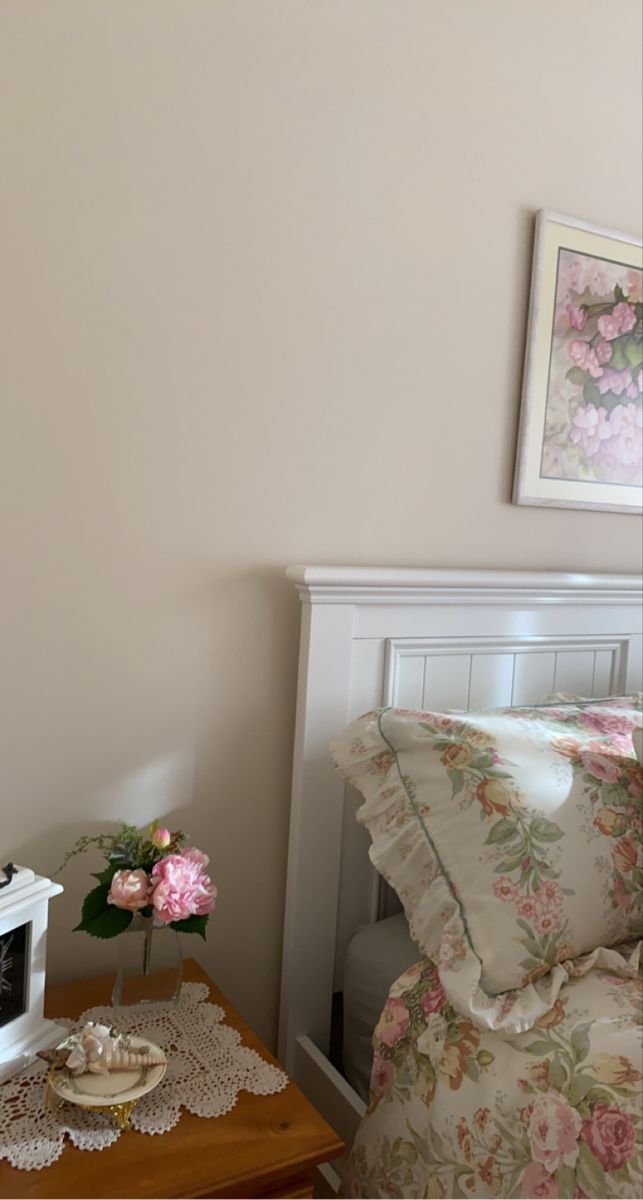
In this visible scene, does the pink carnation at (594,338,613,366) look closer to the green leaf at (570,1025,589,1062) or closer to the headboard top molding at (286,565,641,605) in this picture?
the headboard top molding at (286,565,641,605)

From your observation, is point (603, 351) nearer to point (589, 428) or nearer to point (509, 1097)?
point (589, 428)

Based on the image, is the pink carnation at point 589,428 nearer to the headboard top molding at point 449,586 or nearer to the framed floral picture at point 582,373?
the framed floral picture at point 582,373

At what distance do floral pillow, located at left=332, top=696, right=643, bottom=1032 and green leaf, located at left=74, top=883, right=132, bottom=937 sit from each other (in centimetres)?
36

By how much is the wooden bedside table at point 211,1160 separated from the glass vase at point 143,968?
0.70ft

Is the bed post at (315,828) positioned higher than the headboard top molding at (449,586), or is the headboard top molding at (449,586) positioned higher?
the headboard top molding at (449,586)

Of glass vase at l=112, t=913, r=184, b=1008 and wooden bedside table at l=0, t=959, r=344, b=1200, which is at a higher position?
glass vase at l=112, t=913, r=184, b=1008

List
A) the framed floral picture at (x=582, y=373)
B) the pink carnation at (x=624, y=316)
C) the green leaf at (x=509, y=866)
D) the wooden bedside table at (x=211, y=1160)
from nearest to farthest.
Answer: the wooden bedside table at (x=211, y=1160) < the green leaf at (x=509, y=866) < the framed floral picture at (x=582, y=373) < the pink carnation at (x=624, y=316)

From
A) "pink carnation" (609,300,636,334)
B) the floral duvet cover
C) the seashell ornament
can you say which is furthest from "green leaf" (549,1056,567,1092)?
"pink carnation" (609,300,636,334)

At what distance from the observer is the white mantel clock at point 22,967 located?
3.48ft

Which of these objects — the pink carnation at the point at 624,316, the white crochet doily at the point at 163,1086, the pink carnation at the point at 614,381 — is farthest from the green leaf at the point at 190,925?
the pink carnation at the point at 624,316

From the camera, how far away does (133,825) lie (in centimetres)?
138

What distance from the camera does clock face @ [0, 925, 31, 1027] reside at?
3.49 ft

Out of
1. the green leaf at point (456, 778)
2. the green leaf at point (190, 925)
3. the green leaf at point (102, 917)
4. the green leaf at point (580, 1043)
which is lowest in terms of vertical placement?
the green leaf at point (580, 1043)

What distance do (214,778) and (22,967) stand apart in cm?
44
